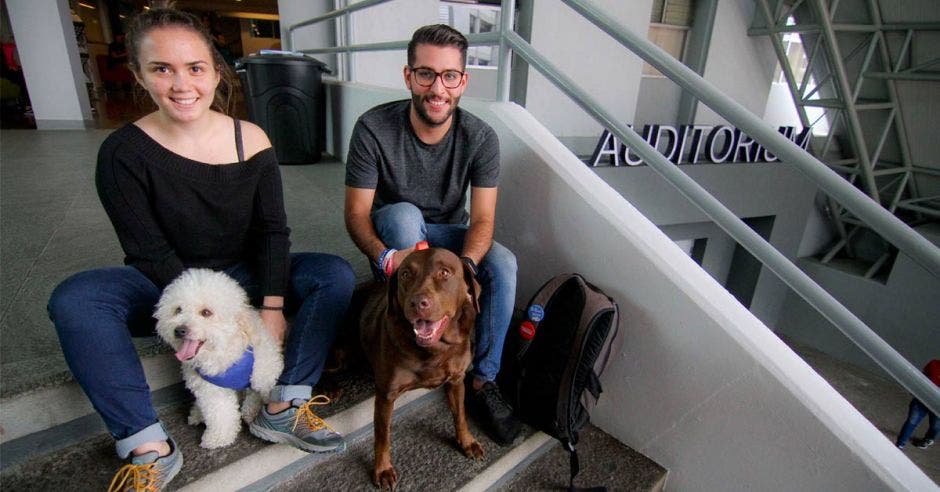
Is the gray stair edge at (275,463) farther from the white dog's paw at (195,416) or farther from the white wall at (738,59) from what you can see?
the white wall at (738,59)

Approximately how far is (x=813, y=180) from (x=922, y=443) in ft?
21.5

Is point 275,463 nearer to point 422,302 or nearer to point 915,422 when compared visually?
point 422,302

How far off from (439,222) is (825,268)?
9.55 meters

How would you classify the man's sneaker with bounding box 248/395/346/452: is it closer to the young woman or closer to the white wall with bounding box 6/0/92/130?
the young woman

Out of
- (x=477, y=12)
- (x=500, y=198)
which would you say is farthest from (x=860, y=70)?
(x=500, y=198)

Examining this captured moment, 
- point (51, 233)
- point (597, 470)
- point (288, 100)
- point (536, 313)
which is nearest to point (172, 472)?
point (536, 313)

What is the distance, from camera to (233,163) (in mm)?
1519

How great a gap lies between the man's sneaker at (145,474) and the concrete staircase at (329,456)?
0.17 feet

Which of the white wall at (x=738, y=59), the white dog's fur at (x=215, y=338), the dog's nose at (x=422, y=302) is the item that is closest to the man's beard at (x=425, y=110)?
the dog's nose at (x=422, y=302)

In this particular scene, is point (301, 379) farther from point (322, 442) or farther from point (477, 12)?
point (477, 12)

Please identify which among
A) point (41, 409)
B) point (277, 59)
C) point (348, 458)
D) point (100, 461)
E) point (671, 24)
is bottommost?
point (348, 458)

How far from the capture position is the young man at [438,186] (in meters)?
1.71

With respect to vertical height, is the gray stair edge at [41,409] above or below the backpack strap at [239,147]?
below

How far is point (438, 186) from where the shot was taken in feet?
6.40
